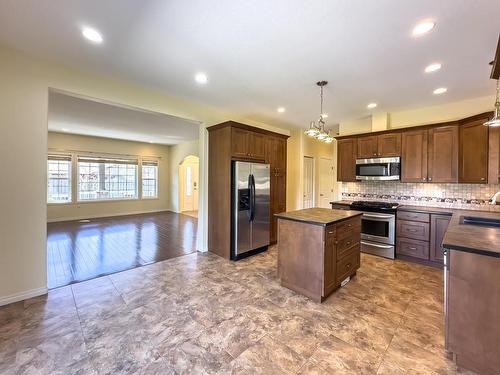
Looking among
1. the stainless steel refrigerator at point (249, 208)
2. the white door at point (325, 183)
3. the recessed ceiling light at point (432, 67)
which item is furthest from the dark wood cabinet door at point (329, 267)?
the white door at point (325, 183)

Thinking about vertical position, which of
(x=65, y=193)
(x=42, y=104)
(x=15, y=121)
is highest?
(x=42, y=104)

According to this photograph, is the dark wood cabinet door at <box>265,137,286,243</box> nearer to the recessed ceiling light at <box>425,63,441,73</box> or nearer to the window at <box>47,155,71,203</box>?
the recessed ceiling light at <box>425,63,441,73</box>

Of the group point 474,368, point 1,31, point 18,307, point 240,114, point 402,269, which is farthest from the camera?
point 240,114

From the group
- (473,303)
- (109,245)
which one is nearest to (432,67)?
(473,303)

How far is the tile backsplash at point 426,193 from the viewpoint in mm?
3740

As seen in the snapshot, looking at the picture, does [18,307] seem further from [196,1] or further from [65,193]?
[65,193]

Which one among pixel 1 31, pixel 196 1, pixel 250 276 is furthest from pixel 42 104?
pixel 250 276

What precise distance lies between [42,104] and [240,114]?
3.18 m

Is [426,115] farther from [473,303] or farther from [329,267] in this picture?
[473,303]

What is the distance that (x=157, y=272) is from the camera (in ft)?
11.0

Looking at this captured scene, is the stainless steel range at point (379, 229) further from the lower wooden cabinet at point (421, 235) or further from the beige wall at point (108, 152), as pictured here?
the beige wall at point (108, 152)

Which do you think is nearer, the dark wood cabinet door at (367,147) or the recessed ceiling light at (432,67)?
the recessed ceiling light at (432,67)

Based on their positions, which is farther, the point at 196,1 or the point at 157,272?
the point at 157,272

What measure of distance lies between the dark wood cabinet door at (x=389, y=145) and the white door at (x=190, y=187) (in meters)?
6.95
